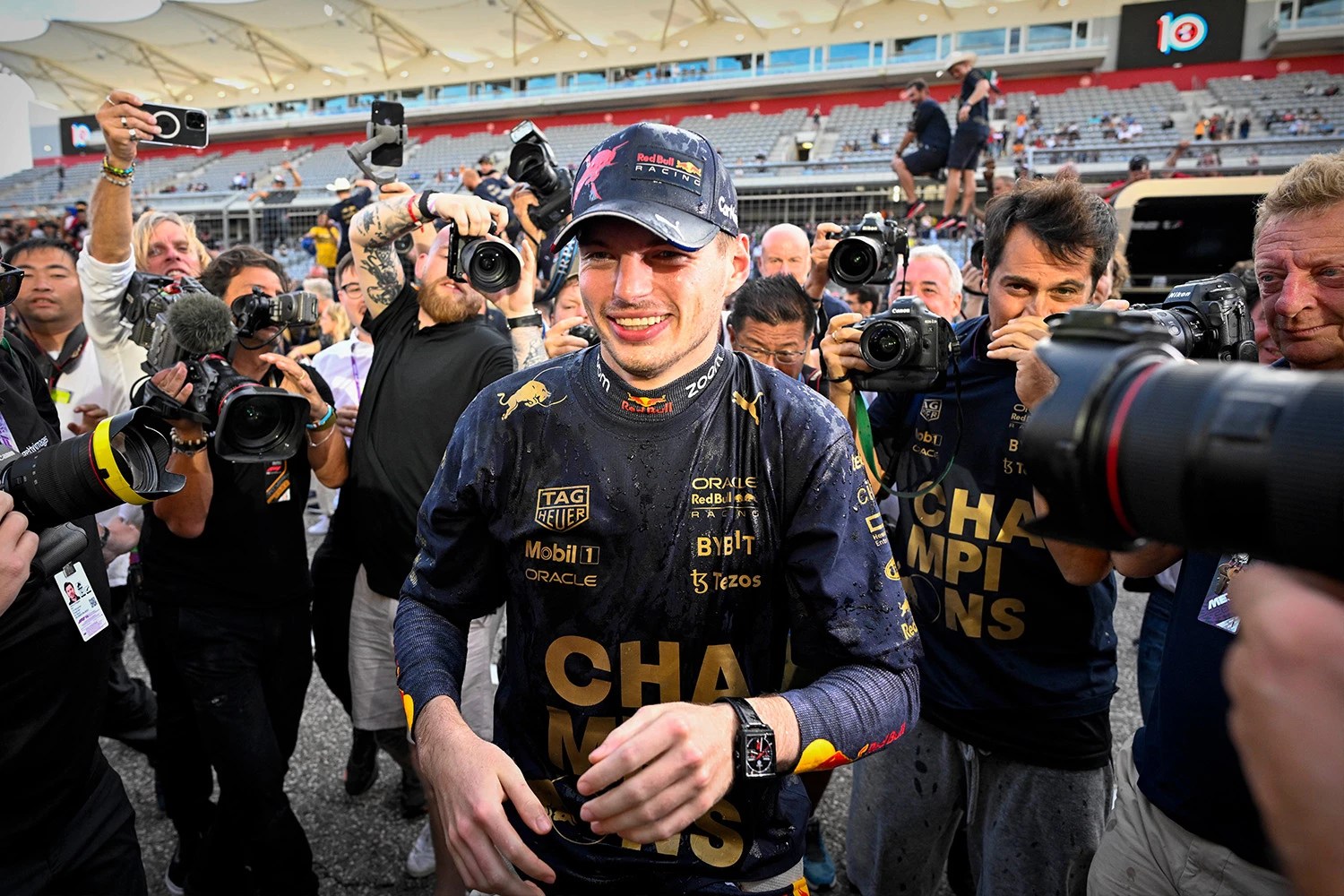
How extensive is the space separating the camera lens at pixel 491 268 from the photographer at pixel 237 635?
0.72 m

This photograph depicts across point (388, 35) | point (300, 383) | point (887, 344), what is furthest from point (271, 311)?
point (388, 35)

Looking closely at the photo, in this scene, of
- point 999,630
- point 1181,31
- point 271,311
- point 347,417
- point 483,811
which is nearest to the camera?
point 483,811

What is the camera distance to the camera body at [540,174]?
9.50 ft

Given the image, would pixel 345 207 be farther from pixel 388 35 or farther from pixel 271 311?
pixel 388 35

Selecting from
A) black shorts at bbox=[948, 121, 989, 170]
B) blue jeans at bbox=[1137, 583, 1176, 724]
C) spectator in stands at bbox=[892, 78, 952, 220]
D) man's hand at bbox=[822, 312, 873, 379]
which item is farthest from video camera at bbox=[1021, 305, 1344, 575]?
spectator in stands at bbox=[892, 78, 952, 220]

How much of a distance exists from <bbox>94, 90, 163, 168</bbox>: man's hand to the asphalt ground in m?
2.52

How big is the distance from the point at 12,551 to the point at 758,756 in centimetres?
139

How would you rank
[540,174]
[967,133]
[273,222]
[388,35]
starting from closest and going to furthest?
[540,174]
[967,133]
[273,222]
[388,35]

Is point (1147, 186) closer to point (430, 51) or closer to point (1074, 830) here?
point (1074, 830)

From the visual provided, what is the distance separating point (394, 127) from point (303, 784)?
2.75 m

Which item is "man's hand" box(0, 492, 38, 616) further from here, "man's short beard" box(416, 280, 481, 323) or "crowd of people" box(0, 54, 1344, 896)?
"man's short beard" box(416, 280, 481, 323)

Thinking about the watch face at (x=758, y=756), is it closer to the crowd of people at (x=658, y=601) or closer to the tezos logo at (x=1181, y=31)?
the crowd of people at (x=658, y=601)

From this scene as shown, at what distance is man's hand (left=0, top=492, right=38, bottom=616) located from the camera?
4.63 ft

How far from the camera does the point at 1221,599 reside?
1473 millimetres
